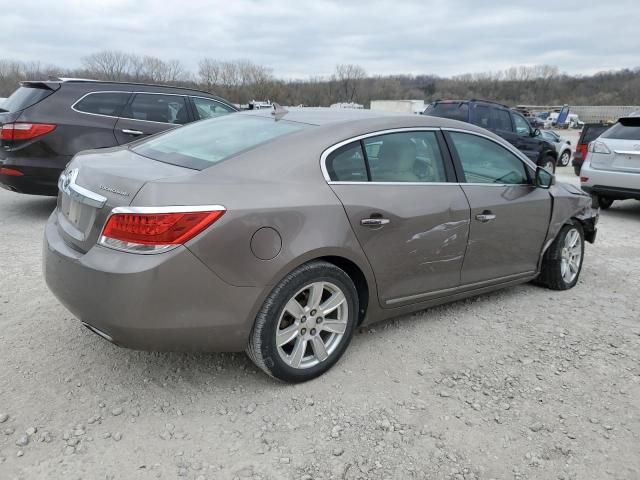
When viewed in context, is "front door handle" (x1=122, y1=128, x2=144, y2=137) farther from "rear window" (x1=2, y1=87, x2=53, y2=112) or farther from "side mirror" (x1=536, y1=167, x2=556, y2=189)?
"side mirror" (x1=536, y1=167, x2=556, y2=189)

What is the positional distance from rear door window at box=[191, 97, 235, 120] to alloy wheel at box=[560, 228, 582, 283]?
194 inches

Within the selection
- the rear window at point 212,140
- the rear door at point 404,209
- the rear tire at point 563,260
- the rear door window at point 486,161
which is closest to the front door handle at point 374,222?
the rear door at point 404,209

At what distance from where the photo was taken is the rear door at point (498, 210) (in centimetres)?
380

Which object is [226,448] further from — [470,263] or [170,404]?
[470,263]

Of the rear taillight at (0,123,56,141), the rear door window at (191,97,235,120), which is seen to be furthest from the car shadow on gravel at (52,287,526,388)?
the rear door window at (191,97,235,120)

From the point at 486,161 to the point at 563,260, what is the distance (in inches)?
52.9

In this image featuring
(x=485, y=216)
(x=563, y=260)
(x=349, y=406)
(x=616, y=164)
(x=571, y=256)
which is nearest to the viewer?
(x=349, y=406)

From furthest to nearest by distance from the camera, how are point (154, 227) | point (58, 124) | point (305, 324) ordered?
point (58, 124), point (305, 324), point (154, 227)

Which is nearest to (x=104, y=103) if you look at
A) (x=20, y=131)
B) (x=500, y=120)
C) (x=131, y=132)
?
(x=131, y=132)

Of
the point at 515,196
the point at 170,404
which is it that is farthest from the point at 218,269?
the point at 515,196

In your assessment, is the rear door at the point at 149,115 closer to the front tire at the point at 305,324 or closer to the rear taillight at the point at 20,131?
the rear taillight at the point at 20,131

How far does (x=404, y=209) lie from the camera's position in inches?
130

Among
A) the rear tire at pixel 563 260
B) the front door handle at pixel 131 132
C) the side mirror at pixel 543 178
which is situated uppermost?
the front door handle at pixel 131 132

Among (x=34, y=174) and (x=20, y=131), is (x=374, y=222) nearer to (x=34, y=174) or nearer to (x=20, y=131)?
(x=34, y=174)
